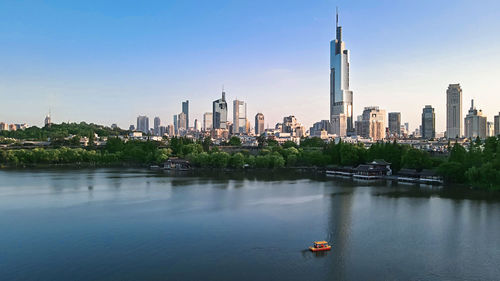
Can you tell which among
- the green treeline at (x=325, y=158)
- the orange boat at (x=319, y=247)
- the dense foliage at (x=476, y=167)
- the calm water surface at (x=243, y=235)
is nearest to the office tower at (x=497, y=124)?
the green treeline at (x=325, y=158)

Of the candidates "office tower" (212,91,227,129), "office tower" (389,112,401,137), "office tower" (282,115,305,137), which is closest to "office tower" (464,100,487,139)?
"office tower" (389,112,401,137)

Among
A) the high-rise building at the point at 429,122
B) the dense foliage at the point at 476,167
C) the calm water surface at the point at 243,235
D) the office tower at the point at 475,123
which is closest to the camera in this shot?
the calm water surface at the point at 243,235

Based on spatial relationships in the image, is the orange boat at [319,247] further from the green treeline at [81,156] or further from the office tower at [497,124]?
the office tower at [497,124]

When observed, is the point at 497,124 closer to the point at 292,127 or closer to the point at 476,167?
the point at 292,127

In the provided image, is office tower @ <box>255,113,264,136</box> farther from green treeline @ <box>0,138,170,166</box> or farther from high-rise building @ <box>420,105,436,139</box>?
green treeline @ <box>0,138,170,166</box>

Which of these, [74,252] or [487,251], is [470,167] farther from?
[74,252]

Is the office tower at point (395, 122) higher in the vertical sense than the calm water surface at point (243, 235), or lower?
higher

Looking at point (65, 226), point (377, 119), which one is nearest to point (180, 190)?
point (65, 226)
